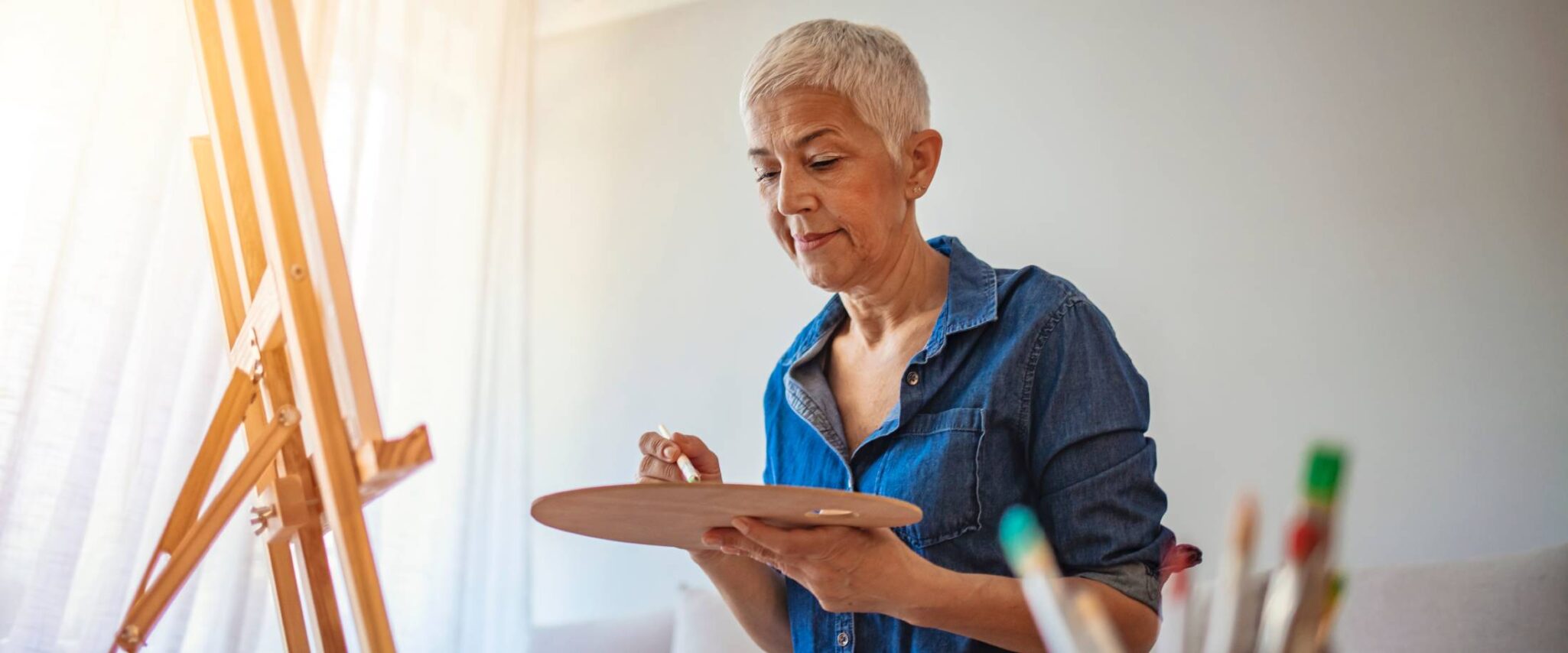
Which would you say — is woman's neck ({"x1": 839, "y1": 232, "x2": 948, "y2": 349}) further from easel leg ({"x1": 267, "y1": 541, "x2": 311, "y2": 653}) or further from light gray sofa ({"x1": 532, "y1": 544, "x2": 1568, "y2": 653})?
light gray sofa ({"x1": 532, "y1": 544, "x2": 1568, "y2": 653})

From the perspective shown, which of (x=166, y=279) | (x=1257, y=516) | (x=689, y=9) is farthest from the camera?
(x=689, y=9)

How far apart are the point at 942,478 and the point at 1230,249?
1444 mm

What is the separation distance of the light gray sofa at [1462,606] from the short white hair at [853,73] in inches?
45.8

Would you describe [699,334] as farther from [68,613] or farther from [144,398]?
[68,613]

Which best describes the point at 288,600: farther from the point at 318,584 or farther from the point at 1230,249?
the point at 1230,249

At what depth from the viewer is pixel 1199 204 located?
2.47 m

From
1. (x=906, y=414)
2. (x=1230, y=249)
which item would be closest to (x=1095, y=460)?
(x=906, y=414)

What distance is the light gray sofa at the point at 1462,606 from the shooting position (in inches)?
74.1

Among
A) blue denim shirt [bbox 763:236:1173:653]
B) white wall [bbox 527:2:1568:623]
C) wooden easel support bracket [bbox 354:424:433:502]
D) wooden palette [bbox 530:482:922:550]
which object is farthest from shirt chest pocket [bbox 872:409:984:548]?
white wall [bbox 527:2:1568:623]

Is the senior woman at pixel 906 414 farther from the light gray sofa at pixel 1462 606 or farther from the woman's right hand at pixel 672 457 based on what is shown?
the light gray sofa at pixel 1462 606

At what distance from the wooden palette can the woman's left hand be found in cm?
1

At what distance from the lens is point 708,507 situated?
3.06 ft

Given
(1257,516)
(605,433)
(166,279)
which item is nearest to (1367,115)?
(605,433)

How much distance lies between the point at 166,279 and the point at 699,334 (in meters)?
1.31
